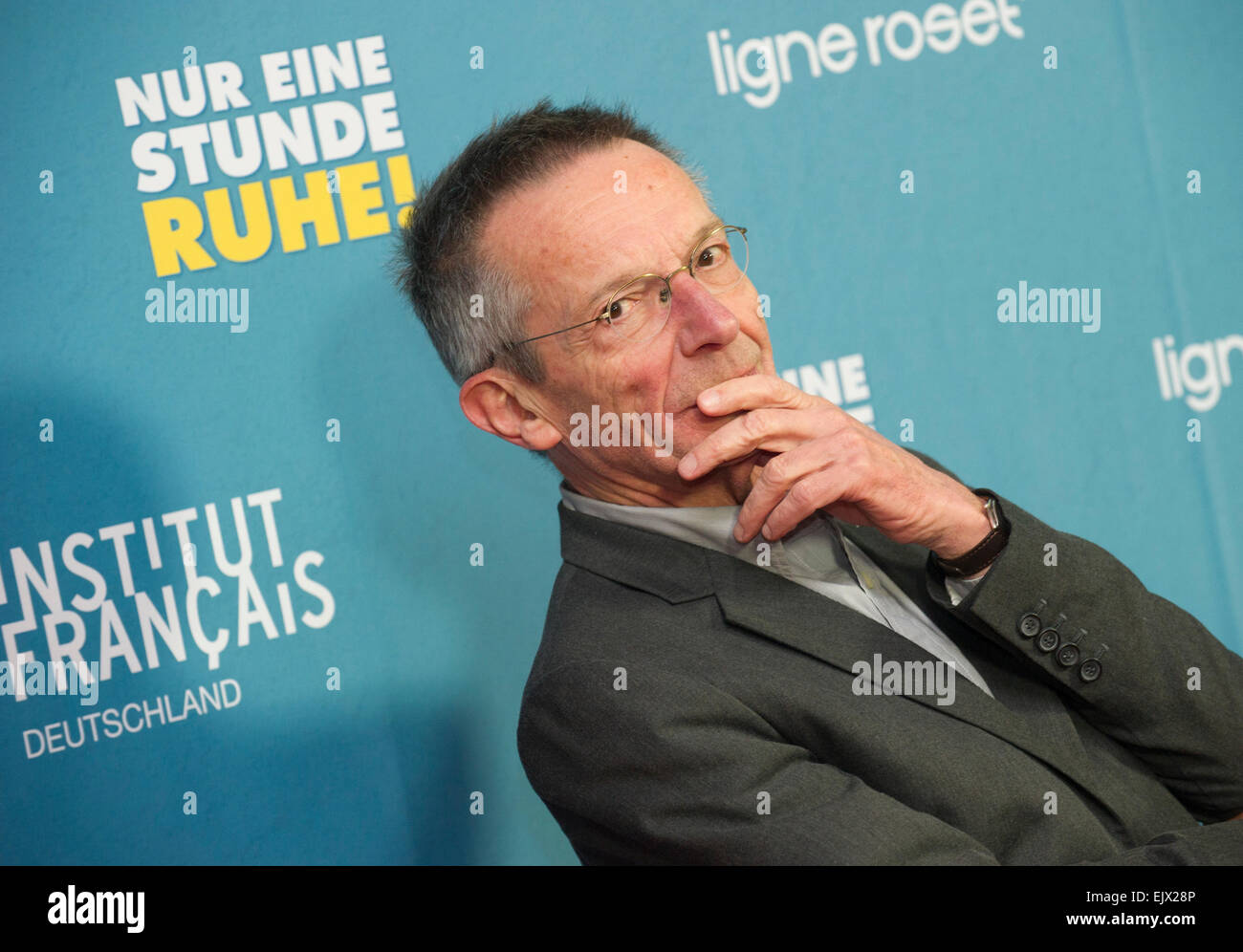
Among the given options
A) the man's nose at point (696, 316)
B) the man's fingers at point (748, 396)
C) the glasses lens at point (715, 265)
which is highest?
the glasses lens at point (715, 265)

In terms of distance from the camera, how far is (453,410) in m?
2.61

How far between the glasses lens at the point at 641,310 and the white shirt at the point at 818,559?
295 millimetres

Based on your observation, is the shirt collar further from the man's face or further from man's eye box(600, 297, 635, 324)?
man's eye box(600, 297, 635, 324)

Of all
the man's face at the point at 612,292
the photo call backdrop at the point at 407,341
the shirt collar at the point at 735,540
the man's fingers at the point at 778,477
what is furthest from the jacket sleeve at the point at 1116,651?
the photo call backdrop at the point at 407,341

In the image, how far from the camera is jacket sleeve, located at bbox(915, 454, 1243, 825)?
1.64m

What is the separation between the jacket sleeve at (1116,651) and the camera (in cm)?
164

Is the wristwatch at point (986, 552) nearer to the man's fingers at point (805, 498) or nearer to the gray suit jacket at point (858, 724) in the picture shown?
the gray suit jacket at point (858, 724)

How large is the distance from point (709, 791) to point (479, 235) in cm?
100

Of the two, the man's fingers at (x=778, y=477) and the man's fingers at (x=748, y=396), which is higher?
the man's fingers at (x=748, y=396)

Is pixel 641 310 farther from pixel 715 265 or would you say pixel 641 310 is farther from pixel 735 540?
pixel 735 540

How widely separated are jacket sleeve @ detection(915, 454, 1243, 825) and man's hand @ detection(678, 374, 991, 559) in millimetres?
90
